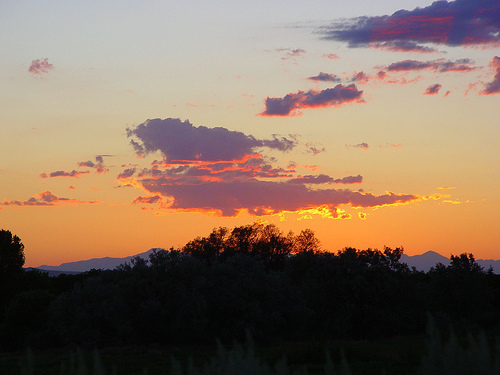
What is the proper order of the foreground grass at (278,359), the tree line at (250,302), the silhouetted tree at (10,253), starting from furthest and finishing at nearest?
the silhouetted tree at (10,253) < the tree line at (250,302) < the foreground grass at (278,359)

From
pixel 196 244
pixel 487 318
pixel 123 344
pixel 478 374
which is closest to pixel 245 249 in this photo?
pixel 196 244

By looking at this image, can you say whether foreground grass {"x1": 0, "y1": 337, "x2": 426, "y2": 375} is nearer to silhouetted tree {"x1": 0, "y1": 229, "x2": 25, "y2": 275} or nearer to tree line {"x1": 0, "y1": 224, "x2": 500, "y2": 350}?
tree line {"x1": 0, "y1": 224, "x2": 500, "y2": 350}

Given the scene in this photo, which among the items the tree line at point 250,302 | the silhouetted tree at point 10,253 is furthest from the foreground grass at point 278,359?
the silhouetted tree at point 10,253

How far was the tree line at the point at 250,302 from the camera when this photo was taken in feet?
116

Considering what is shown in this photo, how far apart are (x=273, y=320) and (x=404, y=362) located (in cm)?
1610

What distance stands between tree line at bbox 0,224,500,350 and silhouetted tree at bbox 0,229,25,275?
3134cm

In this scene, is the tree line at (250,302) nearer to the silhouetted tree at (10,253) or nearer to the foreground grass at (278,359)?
the foreground grass at (278,359)

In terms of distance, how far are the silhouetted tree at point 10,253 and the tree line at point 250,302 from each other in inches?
1234

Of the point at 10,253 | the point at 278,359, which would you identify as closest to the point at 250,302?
the point at 278,359

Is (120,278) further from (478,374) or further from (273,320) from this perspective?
(478,374)

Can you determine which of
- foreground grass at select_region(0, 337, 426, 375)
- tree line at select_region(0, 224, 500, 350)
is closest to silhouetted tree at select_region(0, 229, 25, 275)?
tree line at select_region(0, 224, 500, 350)

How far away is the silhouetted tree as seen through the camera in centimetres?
7781

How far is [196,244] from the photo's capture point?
8431cm

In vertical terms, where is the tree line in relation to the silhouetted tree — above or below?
below
